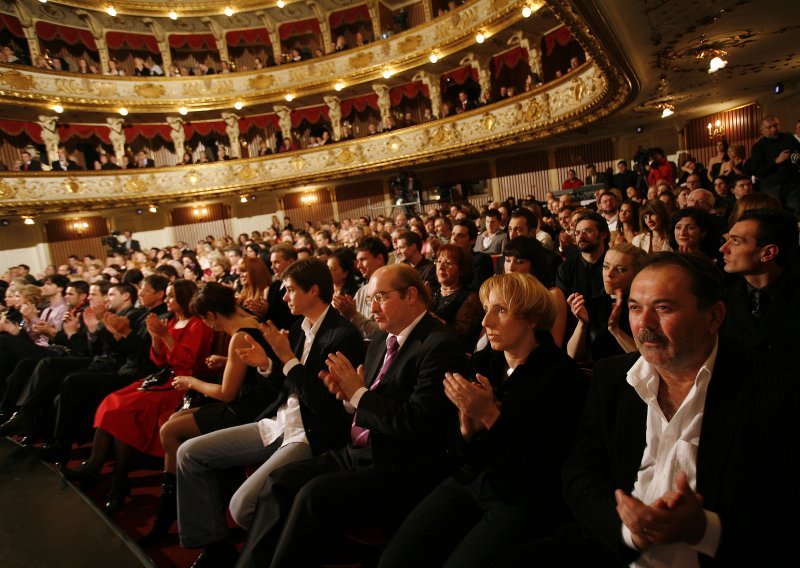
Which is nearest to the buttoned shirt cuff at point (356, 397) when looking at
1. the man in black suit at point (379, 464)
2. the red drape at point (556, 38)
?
the man in black suit at point (379, 464)

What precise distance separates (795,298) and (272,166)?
17098 millimetres

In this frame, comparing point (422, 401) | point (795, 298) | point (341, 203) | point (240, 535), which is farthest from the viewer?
point (341, 203)

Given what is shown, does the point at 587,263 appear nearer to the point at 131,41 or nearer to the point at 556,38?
the point at 556,38

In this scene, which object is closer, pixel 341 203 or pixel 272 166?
pixel 272 166

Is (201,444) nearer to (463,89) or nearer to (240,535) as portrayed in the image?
(240,535)

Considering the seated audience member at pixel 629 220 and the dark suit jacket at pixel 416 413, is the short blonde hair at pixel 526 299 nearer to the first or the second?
the dark suit jacket at pixel 416 413

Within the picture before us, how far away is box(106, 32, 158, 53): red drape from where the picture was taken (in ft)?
56.9

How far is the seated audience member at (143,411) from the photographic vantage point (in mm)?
3027

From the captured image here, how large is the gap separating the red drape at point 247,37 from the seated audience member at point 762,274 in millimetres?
20340

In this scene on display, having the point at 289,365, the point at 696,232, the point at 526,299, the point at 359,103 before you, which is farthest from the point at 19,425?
the point at 359,103

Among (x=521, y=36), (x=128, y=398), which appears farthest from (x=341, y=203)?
(x=128, y=398)

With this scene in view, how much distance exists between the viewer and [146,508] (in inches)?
118

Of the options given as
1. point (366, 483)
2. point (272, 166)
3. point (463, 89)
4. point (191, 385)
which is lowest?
point (366, 483)

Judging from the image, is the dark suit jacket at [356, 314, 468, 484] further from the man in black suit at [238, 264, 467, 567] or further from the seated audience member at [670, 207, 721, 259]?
the seated audience member at [670, 207, 721, 259]
